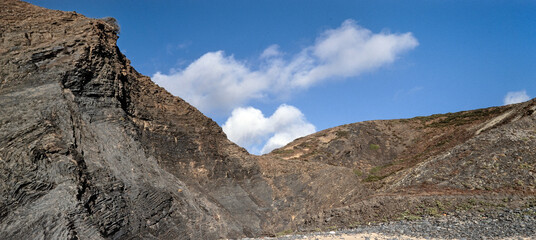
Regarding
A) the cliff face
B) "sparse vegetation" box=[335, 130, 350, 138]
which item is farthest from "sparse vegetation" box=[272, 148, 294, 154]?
the cliff face

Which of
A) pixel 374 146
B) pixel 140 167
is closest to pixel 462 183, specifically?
pixel 140 167

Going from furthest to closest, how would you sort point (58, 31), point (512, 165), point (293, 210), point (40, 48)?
point (512, 165) → point (293, 210) → point (58, 31) → point (40, 48)

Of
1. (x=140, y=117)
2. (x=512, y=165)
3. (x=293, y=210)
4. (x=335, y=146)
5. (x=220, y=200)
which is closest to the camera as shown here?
(x=140, y=117)

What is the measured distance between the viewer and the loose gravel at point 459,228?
43.9 feet

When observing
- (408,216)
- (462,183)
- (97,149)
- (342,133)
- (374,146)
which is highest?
(342,133)

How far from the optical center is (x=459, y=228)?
48.6ft

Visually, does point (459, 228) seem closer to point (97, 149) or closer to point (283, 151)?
point (97, 149)

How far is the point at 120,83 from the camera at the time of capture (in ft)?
49.7

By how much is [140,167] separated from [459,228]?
1239 cm

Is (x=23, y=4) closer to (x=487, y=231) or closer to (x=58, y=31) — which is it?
(x=58, y=31)

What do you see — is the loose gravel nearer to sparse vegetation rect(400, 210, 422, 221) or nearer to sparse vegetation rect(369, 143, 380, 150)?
sparse vegetation rect(400, 210, 422, 221)

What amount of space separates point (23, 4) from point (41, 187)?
9898 millimetres

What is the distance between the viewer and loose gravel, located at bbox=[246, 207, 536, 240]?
43.9ft

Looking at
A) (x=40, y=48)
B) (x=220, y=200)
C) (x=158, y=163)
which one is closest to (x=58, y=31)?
(x=40, y=48)
